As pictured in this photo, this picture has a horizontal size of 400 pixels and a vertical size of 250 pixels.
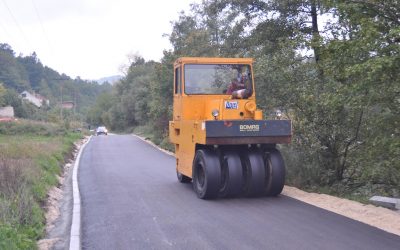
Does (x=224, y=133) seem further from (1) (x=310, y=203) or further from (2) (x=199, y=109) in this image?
(1) (x=310, y=203)

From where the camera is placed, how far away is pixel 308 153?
1372 centimetres

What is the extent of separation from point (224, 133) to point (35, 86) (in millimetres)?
127581

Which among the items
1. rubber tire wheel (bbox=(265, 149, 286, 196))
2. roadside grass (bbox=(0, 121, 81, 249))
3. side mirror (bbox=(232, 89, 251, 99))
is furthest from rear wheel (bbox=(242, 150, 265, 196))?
roadside grass (bbox=(0, 121, 81, 249))

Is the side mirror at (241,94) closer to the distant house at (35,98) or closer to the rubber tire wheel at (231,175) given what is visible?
the rubber tire wheel at (231,175)

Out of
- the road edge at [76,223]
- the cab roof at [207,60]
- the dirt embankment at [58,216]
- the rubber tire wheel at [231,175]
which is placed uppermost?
the cab roof at [207,60]

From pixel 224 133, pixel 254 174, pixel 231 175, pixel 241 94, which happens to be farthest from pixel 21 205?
pixel 241 94

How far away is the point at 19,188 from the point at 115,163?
11.6 metres

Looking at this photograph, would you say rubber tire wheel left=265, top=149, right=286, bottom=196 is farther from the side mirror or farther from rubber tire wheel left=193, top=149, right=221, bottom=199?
the side mirror

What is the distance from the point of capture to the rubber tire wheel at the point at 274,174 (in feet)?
37.6

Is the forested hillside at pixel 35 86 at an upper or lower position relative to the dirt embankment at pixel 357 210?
upper

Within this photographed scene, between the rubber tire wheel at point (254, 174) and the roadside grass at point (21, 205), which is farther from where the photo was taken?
the rubber tire wheel at point (254, 174)

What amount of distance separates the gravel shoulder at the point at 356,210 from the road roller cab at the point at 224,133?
839 millimetres

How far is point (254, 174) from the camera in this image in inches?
447

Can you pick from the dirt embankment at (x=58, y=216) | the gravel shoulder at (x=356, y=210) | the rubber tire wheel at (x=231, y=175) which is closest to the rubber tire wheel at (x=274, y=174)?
the gravel shoulder at (x=356, y=210)
